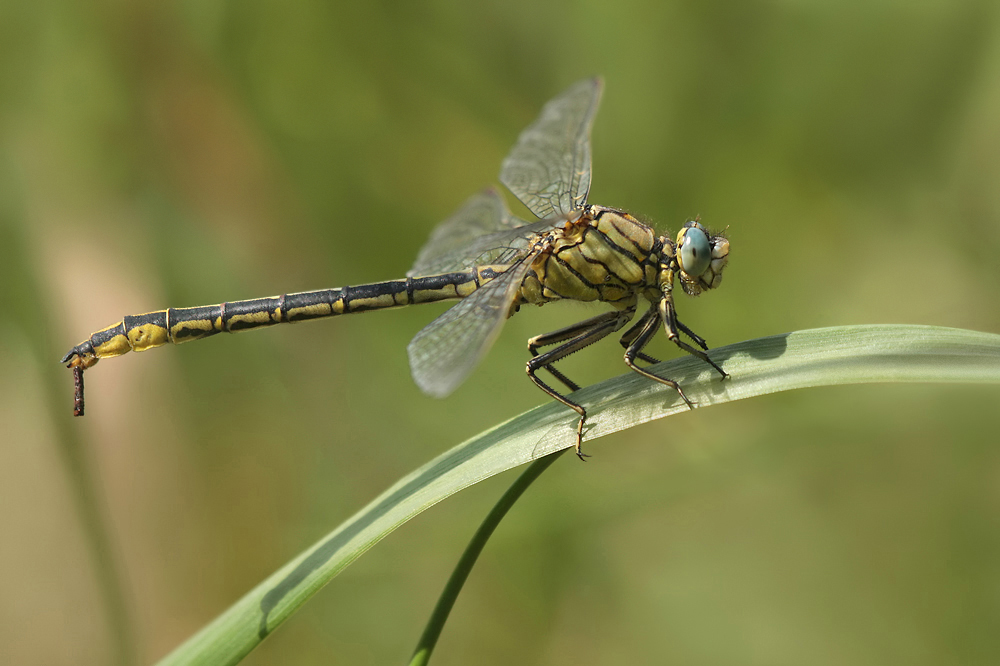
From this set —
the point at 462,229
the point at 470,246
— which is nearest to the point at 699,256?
the point at 470,246

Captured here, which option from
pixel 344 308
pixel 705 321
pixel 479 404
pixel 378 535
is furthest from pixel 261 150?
pixel 378 535

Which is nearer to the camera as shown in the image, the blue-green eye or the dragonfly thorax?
the blue-green eye

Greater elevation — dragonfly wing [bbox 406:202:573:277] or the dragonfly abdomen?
dragonfly wing [bbox 406:202:573:277]

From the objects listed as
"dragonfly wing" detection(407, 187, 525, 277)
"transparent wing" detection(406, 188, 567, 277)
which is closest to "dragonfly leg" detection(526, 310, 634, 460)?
"transparent wing" detection(406, 188, 567, 277)

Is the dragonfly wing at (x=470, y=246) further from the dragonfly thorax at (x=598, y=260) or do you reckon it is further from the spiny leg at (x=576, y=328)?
the spiny leg at (x=576, y=328)

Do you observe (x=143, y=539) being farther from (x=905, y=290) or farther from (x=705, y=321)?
(x=905, y=290)

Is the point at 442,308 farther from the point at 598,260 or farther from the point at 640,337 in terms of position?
the point at 640,337

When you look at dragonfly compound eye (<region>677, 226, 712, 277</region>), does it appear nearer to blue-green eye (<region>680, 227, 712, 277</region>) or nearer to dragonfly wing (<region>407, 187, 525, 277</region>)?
blue-green eye (<region>680, 227, 712, 277</region>)

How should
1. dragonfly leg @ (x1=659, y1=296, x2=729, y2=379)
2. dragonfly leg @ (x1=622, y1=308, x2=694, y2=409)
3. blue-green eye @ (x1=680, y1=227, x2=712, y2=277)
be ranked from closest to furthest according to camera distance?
dragonfly leg @ (x1=622, y1=308, x2=694, y2=409)
dragonfly leg @ (x1=659, y1=296, x2=729, y2=379)
blue-green eye @ (x1=680, y1=227, x2=712, y2=277)

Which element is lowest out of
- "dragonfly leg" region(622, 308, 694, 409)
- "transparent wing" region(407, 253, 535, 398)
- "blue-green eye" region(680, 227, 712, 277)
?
"dragonfly leg" region(622, 308, 694, 409)
